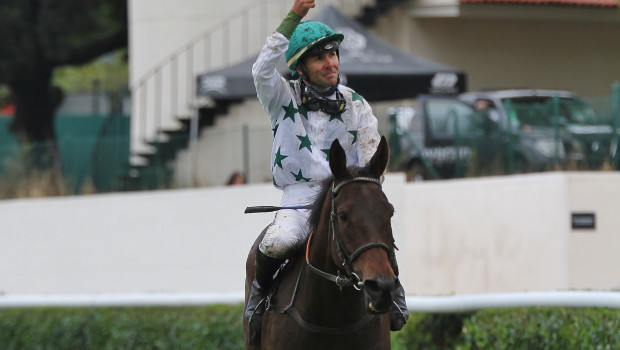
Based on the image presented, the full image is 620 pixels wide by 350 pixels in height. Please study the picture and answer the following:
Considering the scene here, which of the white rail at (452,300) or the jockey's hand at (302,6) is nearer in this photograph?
the jockey's hand at (302,6)

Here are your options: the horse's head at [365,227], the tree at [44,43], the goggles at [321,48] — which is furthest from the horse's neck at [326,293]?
the tree at [44,43]

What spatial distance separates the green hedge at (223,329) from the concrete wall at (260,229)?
257 cm

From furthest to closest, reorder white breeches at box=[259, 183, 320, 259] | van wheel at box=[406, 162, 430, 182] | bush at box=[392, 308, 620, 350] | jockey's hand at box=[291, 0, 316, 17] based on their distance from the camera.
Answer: van wheel at box=[406, 162, 430, 182] → bush at box=[392, 308, 620, 350] → white breeches at box=[259, 183, 320, 259] → jockey's hand at box=[291, 0, 316, 17]

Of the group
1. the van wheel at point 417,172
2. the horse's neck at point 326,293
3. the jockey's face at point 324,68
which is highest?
the jockey's face at point 324,68

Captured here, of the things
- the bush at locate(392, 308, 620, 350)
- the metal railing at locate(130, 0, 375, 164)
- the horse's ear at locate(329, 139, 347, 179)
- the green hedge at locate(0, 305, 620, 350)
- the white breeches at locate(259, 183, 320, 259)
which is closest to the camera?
the horse's ear at locate(329, 139, 347, 179)

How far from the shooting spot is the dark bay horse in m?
5.21

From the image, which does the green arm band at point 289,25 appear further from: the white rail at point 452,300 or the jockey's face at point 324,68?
the white rail at point 452,300

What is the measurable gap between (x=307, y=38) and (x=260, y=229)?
7.65 meters

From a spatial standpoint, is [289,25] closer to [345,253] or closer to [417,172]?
[345,253]

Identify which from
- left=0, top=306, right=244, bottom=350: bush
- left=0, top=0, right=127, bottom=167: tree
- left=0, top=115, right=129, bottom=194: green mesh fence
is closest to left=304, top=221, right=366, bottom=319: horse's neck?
left=0, top=306, right=244, bottom=350: bush

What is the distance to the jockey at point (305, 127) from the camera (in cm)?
622

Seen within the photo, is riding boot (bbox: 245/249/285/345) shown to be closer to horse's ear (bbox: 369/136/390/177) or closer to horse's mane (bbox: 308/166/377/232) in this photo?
horse's mane (bbox: 308/166/377/232)

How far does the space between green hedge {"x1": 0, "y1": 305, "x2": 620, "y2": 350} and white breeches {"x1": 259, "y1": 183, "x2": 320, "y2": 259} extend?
116 inches

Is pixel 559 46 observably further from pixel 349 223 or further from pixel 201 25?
pixel 349 223
